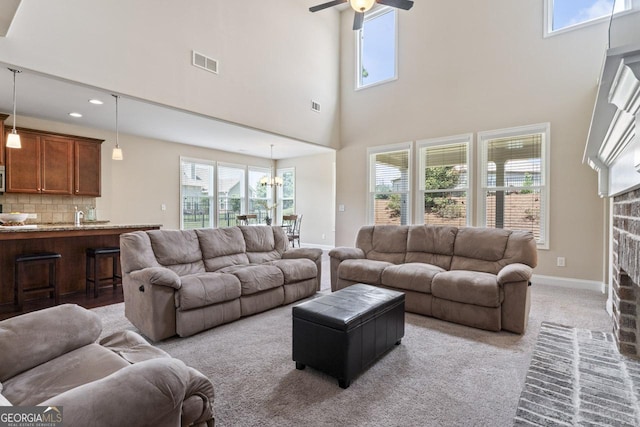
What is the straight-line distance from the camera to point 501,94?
5.09 m

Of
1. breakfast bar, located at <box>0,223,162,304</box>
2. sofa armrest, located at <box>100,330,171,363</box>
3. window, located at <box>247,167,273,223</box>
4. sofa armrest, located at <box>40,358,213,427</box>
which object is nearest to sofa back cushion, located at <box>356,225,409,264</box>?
sofa armrest, located at <box>100,330,171,363</box>

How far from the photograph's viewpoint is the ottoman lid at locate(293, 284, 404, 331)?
6.85 feet

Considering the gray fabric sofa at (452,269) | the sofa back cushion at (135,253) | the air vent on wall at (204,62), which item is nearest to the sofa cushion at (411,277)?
the gray fabric sofa at (452,269)

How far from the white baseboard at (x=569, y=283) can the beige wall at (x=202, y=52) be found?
4651mm

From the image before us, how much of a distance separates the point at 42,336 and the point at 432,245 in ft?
12.3

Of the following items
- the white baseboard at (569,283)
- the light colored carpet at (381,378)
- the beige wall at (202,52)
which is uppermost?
the beige wall at (202,52)

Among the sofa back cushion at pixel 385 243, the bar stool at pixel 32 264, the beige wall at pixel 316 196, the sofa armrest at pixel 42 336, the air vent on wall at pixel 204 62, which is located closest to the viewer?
the sofa armrest at pixel 42 336

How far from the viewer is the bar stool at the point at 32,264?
11.6ft

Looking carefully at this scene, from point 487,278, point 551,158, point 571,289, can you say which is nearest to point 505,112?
point 551,158

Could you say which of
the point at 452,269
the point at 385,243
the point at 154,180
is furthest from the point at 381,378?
the point at 154,180

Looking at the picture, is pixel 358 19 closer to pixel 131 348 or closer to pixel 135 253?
pixel 135 253

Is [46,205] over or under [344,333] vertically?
over

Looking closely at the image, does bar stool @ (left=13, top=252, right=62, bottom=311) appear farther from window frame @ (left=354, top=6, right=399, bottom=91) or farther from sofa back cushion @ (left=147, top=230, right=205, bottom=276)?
window frame @ (left=354, top=6, right=399, bottom=91)

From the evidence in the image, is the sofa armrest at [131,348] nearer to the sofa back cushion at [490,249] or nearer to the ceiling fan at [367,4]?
the sofa back cushion at [490,249]
